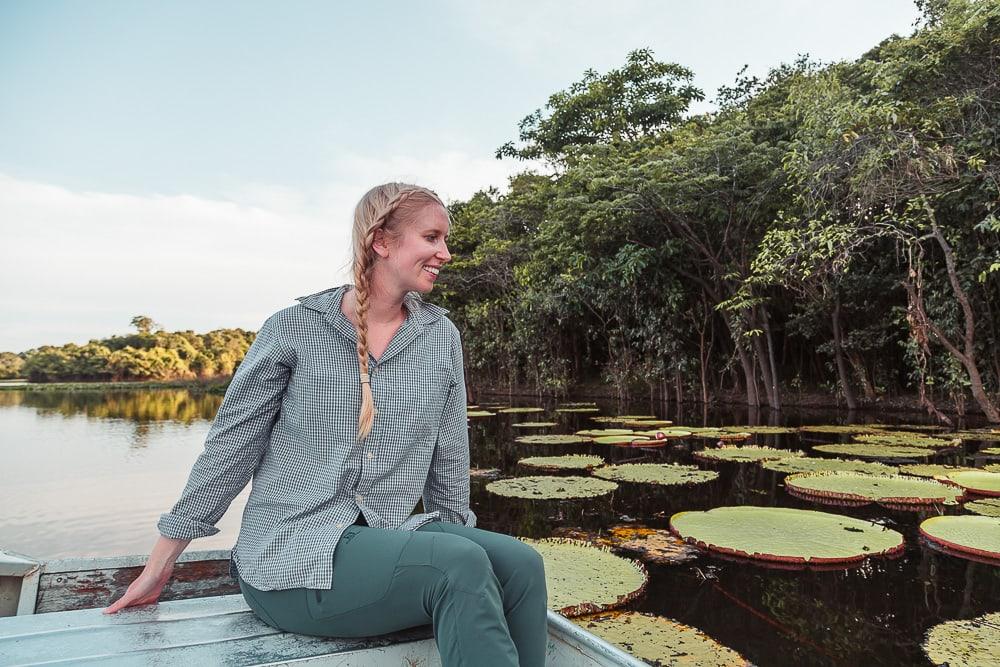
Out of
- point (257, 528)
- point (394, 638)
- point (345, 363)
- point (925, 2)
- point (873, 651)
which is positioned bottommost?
point (873, 651)

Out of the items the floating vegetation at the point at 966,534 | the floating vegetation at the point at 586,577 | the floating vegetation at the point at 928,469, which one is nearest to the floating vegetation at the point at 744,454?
the floating vegetation at the point at 928,469

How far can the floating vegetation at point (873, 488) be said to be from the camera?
3.67 meters

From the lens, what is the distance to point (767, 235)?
281 inches

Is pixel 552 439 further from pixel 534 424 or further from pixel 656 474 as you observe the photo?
pixel 656 474

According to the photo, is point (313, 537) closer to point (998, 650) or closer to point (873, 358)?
point (998, 650)

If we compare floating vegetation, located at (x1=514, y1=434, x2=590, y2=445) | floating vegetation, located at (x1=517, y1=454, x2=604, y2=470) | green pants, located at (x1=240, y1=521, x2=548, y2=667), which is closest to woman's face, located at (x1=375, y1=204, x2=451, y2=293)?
Result: green pants, located at (x1=240, y1=521, x2=548, y2=667)

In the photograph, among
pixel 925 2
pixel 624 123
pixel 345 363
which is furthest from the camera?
pixel 624 123

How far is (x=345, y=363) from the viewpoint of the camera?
1.27m

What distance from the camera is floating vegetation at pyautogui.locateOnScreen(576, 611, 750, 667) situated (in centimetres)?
179

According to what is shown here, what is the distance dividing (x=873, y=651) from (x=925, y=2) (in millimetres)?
8816

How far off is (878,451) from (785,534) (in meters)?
3.04

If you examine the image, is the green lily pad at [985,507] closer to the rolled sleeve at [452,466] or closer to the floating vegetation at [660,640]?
the floating vegetation at [660,640]

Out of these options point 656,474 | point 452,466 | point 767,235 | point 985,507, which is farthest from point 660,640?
point 767,235

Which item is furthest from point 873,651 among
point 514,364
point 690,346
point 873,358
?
point 514,364
